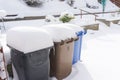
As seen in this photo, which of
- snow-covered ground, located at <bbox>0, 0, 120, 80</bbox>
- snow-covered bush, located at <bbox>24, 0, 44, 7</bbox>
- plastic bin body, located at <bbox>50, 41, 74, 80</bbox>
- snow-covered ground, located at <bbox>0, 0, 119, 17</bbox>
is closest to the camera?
plastic bin body, located at <bbox>50, 41, 74, 80</bbox>

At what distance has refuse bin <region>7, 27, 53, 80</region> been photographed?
3.16m

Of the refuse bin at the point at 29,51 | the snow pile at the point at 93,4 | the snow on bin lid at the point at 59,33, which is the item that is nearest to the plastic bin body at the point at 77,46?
the snow on bin lid at the point at 59,33

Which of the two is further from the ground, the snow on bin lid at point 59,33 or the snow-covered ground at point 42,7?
the snow-covered ground at point 42,7

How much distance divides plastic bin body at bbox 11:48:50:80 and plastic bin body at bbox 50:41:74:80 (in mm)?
364

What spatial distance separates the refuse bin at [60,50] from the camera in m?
3.75

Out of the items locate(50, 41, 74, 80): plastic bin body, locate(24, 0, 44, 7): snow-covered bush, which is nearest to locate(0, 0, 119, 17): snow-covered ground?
locate(24, 0, 44, 7): snow-covered bush

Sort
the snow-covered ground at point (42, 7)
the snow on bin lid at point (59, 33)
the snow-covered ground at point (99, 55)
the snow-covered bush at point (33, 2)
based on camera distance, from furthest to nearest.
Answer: the snow-covered bush at point (33, 2) < the snow-covered ground at point (42, 7) < the snow-covered ground at point (99, 55) < the snow on bin lid at point (59, 33)

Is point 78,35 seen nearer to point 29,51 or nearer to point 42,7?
point 29,51

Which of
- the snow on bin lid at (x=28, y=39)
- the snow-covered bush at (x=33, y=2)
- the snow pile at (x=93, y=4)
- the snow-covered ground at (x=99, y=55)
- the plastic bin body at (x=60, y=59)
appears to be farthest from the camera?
the snow pile at (x=93, y=4)

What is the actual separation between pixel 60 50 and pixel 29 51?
827mm

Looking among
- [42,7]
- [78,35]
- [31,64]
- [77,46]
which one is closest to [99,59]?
[77,46]

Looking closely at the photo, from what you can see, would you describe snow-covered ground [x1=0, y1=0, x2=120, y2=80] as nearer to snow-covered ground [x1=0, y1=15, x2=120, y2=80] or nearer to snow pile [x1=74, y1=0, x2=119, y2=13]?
snow-covered ground [x1=0, y1=15, x2=120, y2=80]

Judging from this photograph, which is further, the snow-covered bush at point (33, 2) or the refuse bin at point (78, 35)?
the snow-covered bush at point (33, 2)

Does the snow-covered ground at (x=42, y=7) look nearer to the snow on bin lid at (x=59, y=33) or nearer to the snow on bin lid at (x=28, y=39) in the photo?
the snow on bin lid at (x=59, y=33)
